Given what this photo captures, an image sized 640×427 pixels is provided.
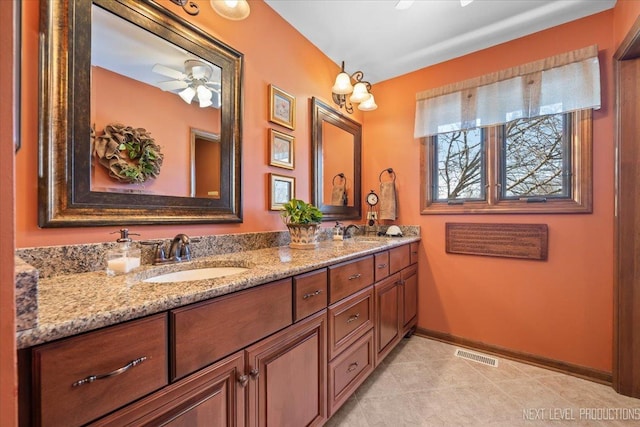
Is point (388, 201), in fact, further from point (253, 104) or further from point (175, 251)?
point (175, 251)

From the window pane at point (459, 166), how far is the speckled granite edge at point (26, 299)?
8.33 feet

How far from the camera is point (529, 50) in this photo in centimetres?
203

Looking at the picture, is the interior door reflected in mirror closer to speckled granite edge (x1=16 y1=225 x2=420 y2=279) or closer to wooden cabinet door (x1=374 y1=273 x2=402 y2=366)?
speckled granite edge (x1=16 y1=225 x2=420 y2=279)

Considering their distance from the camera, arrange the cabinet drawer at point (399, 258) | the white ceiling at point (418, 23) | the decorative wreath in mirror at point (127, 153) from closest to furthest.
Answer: the decorative wreath in mirror at point (127, 153), the white ceiling at point (418, 23), the cabinet drawer at point (399, 258)

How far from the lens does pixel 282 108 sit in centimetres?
185

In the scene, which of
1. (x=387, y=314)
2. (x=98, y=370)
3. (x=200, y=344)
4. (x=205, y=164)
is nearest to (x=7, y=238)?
(x=98, y=370)

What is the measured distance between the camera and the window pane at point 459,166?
7.44 ft

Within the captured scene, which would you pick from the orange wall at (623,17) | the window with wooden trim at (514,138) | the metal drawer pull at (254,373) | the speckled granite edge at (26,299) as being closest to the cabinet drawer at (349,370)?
the metal drawer pull at (254,373)

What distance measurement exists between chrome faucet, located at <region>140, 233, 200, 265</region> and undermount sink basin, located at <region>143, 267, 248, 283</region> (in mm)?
68

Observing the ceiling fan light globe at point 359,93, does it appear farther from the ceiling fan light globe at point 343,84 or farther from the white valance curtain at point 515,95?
the white valance curtain at point 515,95

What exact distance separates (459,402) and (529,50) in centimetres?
253

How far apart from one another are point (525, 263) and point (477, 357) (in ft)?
2.70

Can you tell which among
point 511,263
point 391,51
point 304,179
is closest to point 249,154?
point 304,179

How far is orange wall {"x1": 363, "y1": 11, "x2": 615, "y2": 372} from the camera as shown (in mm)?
1783
